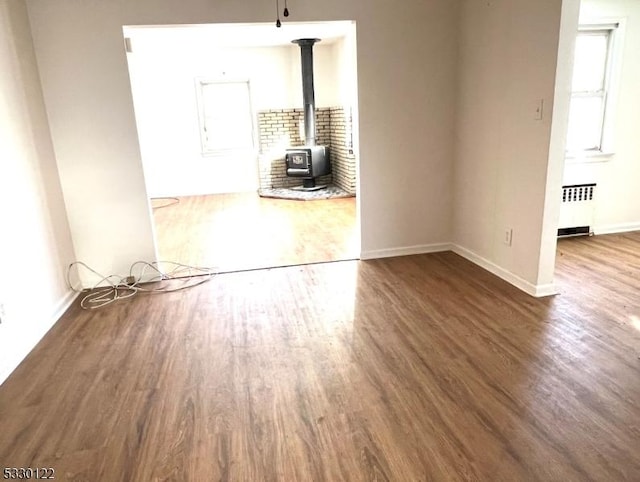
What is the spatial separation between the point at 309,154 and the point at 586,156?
13.8ft

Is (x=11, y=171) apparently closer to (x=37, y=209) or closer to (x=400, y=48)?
(x=37, y=209)

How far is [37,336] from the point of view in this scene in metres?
2.67

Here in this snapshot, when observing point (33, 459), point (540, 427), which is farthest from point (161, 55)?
point (540, 427)

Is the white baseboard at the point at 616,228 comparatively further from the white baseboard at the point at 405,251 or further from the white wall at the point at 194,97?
the white wall at the point at 194,97

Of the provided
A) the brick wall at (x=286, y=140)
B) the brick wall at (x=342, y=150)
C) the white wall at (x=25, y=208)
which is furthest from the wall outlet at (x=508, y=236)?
the brick wall at (x=286, y=140)

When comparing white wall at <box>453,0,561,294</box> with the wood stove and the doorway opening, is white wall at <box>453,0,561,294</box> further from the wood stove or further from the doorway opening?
the wood stove

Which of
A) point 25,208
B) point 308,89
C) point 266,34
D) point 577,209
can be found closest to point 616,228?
point 577,209

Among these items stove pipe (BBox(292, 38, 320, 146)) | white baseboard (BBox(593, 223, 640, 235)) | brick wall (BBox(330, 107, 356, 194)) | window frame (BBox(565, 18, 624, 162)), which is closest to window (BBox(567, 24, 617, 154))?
window frame (BBox(565, 18, 624, 162))

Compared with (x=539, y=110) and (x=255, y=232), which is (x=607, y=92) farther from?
(x=255, y=232)

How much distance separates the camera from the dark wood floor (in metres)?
→ 1.63

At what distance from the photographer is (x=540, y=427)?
1753mm

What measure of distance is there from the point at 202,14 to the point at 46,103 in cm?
128

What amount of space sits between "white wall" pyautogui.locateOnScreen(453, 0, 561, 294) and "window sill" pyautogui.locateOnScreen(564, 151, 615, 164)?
3.93 ft

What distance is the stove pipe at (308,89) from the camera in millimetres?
6945
